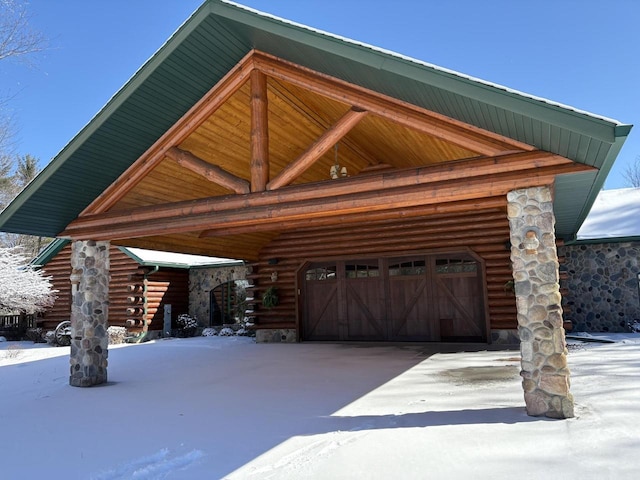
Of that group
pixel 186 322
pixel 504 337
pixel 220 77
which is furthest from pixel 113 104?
pixel 186 322

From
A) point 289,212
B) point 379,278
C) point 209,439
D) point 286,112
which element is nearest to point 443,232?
point 379,278

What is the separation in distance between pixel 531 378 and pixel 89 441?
14.5ft

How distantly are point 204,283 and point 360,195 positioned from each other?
13079mm

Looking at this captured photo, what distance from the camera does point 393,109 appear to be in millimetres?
5965

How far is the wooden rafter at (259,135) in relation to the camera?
654cm

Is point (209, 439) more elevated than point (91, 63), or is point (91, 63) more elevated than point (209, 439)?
point (91, 63)

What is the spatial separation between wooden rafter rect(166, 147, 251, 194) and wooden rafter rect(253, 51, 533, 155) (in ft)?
5.09

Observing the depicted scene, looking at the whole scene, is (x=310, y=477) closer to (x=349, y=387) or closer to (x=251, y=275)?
(x=349, y=387)

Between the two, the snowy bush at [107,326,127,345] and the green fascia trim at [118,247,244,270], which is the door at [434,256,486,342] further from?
the snowy bush at [107,326,127,345]

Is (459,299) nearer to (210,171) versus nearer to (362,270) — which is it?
(362,270)

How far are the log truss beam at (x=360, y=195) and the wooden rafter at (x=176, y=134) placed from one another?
391mm

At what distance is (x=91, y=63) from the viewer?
65.0ft

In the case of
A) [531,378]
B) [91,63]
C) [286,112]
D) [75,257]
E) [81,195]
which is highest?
[91,63]

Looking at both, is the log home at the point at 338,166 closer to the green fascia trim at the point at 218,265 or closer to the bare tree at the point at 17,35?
the green fascia trim at the point at 218,265
